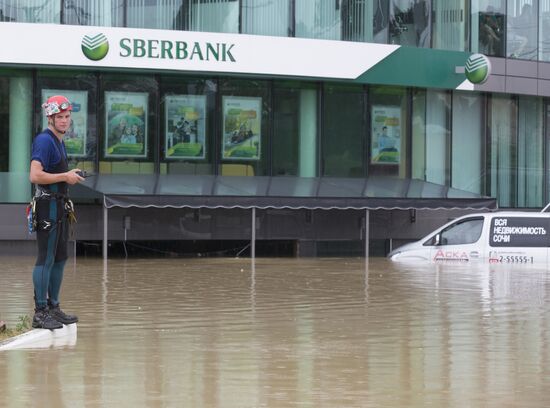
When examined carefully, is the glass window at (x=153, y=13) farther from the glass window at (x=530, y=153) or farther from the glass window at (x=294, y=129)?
the glass window at (x=530, y=153)

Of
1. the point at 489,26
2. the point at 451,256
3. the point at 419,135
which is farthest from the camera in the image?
the point at 489,26

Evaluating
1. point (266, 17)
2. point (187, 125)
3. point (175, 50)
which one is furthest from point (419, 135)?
Answer: point (175, 50)

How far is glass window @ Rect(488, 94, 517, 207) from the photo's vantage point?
33719 millimetres

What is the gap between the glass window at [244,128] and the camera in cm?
2944

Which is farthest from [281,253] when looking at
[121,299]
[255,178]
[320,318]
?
[320,318]

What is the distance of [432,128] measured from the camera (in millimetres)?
32594

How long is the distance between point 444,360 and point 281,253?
2103 centimetres

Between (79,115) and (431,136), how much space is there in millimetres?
10136

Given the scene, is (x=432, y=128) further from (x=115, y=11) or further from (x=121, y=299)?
(x=121, y=299)

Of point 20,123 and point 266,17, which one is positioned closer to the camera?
point 20,123

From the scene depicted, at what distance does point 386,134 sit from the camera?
31.6 m

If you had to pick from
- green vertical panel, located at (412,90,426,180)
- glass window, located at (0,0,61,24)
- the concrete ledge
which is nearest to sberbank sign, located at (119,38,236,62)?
glass window, located at (0,0,61,24)

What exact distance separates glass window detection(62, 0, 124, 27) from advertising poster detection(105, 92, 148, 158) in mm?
1733

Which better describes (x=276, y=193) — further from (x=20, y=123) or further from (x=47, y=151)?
(x=47, y=151)
